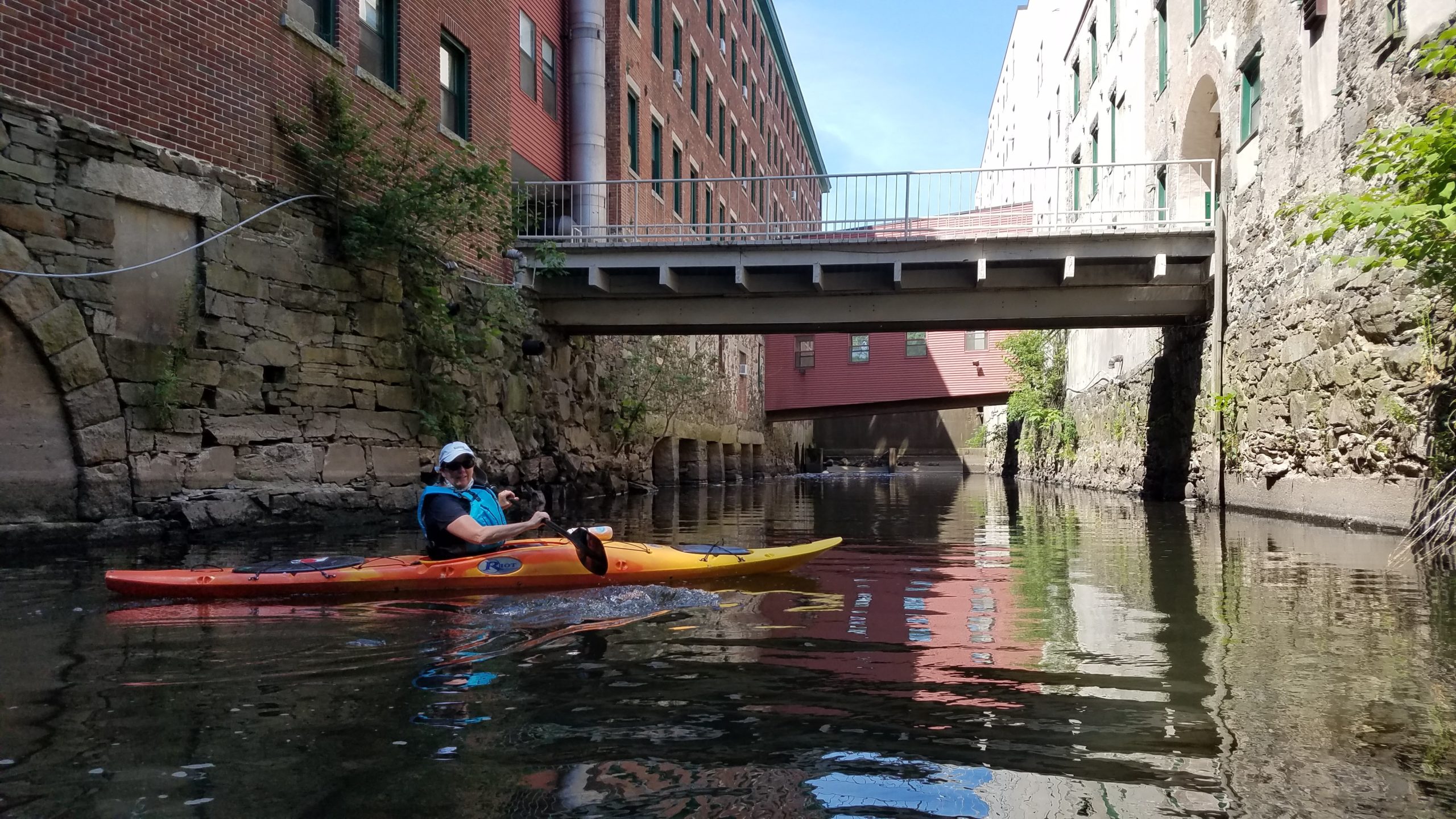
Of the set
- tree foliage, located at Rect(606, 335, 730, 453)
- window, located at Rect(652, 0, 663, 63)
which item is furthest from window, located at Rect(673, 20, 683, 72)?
tree foliage, located at Rect(606, 335, 730, 453)

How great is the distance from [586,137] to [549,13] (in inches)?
84.5

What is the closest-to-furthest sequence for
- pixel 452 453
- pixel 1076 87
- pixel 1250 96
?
pixel 452 453 < pixel 1250 96 < pixel 1076 87

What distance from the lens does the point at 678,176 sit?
82.9 feet

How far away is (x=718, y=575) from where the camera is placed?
291 inches

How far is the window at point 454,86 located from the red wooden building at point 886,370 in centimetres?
1913

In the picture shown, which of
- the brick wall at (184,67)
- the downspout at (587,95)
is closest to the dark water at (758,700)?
the brick wall at (184,67)

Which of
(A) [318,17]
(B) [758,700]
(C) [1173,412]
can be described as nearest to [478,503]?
(B) [758,700]

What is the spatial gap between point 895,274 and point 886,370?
63.0ft

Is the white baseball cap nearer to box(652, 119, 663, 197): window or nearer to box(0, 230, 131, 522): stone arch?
box(0, 230, 131, 522): stone arch

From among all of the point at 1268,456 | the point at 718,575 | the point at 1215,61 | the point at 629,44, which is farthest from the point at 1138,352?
the point at 718,575

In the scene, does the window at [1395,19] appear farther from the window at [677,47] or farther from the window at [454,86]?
the window at [677,47]

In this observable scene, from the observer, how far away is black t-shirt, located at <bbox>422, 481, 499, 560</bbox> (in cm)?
693

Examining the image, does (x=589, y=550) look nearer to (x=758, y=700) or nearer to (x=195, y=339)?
(x=758, y=700)

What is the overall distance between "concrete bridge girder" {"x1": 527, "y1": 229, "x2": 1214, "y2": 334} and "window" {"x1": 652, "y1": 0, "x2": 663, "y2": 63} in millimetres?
8296
